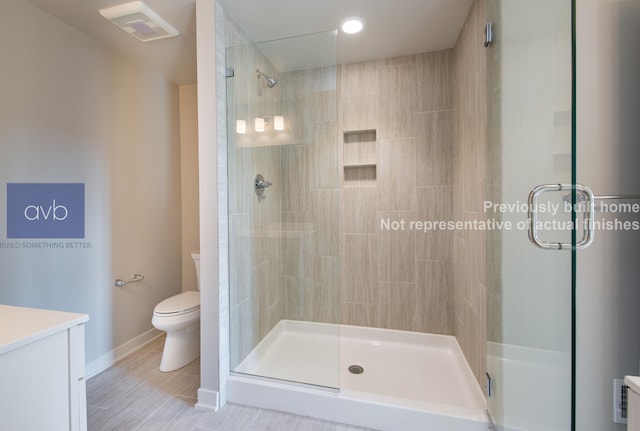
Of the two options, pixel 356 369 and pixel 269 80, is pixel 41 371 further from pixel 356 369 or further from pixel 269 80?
pixel 269 80

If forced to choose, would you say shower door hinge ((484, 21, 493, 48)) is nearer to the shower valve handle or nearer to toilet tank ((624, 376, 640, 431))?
toilet tank ((624, 376, 640, 431))

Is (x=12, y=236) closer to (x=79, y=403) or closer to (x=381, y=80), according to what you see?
(x=79, y=403)

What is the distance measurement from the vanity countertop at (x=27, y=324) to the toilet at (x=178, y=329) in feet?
3.30

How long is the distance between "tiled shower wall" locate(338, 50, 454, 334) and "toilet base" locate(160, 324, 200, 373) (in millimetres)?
1275

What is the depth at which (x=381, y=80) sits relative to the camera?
2.30 metres

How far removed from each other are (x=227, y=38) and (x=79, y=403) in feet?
6.46

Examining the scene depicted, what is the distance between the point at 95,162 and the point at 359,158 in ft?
6.77

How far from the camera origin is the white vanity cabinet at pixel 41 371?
0.77 metres

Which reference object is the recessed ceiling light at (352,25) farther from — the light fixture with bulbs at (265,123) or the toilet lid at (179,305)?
the toilet lid at (179,305)


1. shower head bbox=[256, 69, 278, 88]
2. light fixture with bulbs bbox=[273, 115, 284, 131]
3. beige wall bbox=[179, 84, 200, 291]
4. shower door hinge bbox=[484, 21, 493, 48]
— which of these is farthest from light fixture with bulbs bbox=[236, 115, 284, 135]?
shower door hinge bbox=[484, 21, 493, 48]

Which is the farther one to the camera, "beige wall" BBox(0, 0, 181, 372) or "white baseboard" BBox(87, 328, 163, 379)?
"white baseboard" BBox(87, 328, 163, 379)

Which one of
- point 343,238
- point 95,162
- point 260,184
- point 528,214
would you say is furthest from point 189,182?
point 528,214

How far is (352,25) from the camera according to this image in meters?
1.86

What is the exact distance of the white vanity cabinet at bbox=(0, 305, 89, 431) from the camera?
2.52ft
